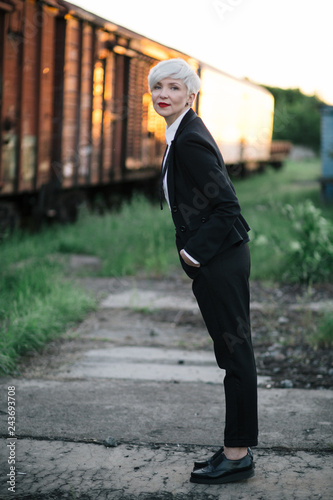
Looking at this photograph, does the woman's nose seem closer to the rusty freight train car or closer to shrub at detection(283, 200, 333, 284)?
shrub at detection(283, 200, 333, 284)

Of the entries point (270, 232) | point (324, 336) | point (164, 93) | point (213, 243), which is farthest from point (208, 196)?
point (270, 232)

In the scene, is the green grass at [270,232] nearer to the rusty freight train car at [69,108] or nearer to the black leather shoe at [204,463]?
the rusty freight train car at [69,108]

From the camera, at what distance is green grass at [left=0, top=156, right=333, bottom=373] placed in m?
4.73

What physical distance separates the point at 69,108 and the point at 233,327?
7.70 meters

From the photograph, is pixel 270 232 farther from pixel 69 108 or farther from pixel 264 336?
pixel 69 108

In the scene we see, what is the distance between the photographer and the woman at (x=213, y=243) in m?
2.50

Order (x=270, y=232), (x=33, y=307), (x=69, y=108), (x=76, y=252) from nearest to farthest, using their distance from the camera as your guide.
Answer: (x=33, y=307)
(x=270, y=232)
(x=76, y=252)
(x=69, y=108)

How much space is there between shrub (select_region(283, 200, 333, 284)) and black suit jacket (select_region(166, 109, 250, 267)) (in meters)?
4.06

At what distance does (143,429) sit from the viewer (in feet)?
10.5

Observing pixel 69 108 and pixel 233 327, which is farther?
pixel 69 108

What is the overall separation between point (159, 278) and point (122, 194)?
241 inches

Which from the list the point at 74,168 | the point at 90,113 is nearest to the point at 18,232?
the point at 74,168

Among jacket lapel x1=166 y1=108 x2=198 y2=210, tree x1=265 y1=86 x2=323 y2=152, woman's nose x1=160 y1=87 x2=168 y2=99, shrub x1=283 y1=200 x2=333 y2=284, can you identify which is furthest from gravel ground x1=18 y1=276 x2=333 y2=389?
tree x1=265 y1=86 x2=323 y2=152

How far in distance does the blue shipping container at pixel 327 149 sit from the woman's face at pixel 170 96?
12.5m
